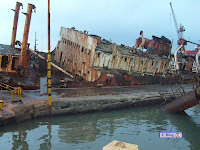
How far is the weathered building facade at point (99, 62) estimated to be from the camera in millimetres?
18453

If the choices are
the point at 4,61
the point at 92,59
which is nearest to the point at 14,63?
the point at 4,61

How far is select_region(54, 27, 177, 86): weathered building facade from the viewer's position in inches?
727

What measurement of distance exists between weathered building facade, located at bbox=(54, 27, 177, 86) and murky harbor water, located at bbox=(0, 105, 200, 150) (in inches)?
286

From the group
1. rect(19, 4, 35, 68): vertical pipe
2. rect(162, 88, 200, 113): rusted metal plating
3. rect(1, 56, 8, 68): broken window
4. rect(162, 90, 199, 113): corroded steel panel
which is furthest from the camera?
rect(1, 56, 8, 68): broken window

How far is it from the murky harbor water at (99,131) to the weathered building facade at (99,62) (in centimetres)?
726

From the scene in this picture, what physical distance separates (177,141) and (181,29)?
52279 millimetres

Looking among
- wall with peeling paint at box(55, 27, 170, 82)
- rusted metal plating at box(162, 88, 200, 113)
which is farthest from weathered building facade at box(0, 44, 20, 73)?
rusted metal plating at box(162, 88, 200, 113)

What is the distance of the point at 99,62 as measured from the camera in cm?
1891

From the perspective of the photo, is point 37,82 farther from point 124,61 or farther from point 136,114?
point 124,61

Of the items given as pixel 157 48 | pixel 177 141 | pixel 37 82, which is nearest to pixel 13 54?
pixel 37 82

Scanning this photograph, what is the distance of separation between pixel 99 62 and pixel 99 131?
1077cm

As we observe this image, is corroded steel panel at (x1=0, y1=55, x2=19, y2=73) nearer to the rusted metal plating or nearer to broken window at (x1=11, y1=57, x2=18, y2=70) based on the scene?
broken window at (x1=11, y1=57, x2=18, y2=70)

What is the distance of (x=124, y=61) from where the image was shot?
69.9 ft

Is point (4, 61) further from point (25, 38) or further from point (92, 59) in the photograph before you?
point (92, 59)
